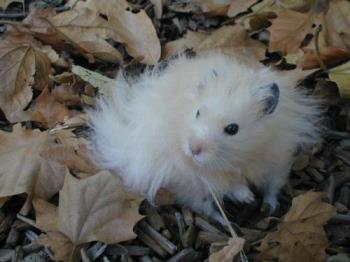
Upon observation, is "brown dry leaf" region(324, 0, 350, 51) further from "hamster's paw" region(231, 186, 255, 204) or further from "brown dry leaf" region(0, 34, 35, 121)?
"brown dry leaf" region(0, 34, 35, 121)

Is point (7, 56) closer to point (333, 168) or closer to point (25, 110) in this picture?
point (25, 110)

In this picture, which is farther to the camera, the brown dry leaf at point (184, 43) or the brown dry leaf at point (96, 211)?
the brown dry leaf at point (184, 43)

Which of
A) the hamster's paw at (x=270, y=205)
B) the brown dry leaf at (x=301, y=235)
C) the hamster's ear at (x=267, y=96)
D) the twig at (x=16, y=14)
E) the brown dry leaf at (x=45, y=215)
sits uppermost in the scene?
the twig at (x=16, y=14)

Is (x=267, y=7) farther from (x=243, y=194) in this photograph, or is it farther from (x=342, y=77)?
(x=243, y=194)

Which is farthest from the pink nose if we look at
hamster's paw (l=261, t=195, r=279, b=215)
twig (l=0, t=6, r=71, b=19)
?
twig (l=0, t=6, r=71, b=19)

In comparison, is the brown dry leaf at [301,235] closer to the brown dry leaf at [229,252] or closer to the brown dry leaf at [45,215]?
the brown dry leaf at [229,252]

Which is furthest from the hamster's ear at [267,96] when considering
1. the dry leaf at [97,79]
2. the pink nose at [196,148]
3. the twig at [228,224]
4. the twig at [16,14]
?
the twig at [16,14]

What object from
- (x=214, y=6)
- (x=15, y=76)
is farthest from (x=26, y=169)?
(x=214, y=6)
